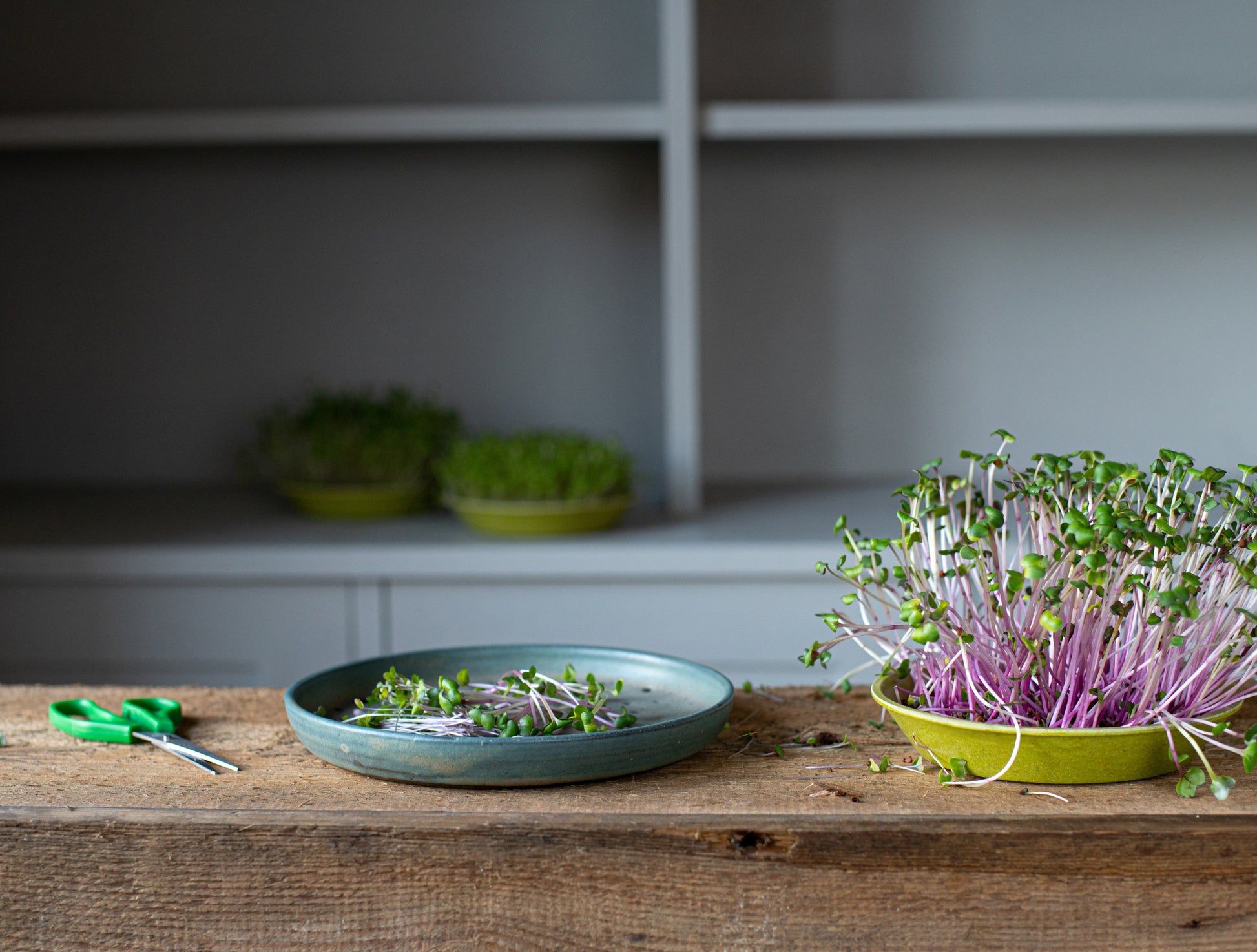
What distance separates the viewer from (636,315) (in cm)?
264

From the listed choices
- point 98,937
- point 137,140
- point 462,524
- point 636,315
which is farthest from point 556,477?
point 98,937

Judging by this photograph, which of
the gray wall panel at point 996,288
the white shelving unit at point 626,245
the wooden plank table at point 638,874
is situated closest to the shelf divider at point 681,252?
the white shelving unit at point 626,245

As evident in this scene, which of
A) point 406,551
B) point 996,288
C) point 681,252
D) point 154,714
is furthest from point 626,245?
point 154,714

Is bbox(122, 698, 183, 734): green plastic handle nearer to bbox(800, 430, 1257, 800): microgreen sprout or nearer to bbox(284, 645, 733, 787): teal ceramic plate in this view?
bbox(284, 645, 733, 787): teal ceramic plate

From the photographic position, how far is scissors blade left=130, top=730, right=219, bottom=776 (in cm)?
82

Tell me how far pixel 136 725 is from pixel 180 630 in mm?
1171

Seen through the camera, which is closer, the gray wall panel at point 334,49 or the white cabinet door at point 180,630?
the white cabinet door at point 180,630

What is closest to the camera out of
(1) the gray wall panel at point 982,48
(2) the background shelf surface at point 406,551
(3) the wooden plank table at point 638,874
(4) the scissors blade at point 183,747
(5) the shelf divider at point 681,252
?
(3) the wooden plank table at point 638,874

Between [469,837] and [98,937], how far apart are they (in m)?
0.23

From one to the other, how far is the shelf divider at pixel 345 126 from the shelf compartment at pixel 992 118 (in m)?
0.18

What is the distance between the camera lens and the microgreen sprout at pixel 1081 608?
0.74 metres

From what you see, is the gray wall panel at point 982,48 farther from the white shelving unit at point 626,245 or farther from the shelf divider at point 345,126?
the shelf divider at point 345,126

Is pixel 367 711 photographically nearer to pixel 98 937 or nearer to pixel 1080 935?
pixel 98 937

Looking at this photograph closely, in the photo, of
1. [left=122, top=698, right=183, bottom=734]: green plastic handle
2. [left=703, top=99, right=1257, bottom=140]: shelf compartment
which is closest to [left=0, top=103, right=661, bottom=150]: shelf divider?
[left=703, top=99, right=1257, bottom=140]: shelf compartment
